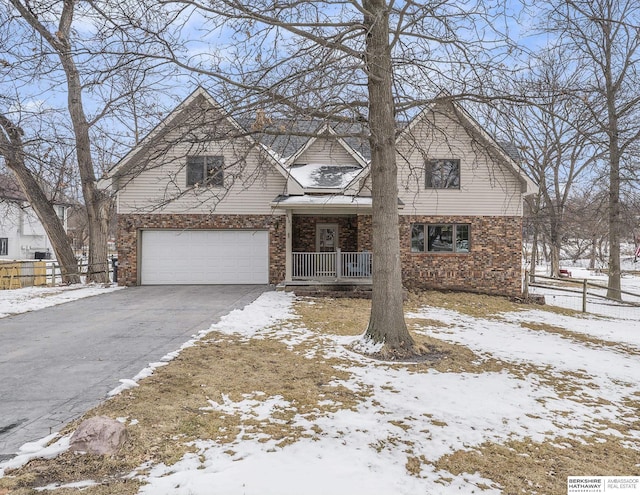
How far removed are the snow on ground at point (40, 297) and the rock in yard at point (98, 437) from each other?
7558 millimetres

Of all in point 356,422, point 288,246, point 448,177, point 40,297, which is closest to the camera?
point 356,422

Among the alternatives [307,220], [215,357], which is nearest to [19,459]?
[215,357]

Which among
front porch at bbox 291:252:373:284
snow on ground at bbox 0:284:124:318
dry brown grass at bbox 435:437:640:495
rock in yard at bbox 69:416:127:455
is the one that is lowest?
dry brown grass at bbox 435:437:640:495

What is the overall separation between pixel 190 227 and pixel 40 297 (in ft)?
16.2

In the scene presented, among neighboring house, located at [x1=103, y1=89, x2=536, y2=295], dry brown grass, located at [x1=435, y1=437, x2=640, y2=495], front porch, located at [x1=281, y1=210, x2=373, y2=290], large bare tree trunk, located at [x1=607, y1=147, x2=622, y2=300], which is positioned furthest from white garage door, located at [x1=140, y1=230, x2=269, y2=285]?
large bare tree trunk, located at [x1=607, y1=147, x2=622, y2=300]

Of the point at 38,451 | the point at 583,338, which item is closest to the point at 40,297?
the point at 38,451

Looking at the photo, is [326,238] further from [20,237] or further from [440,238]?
[20,237]

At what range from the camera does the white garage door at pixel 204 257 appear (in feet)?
48.7

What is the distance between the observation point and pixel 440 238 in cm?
1538

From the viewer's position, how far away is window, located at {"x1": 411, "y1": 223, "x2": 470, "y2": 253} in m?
15.3

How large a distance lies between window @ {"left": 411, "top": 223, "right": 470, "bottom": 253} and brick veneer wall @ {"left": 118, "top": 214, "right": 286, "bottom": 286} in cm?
492

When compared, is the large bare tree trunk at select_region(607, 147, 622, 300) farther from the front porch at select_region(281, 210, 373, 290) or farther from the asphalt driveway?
the asphalt driveway

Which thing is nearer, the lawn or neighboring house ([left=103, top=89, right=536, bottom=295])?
the lawn

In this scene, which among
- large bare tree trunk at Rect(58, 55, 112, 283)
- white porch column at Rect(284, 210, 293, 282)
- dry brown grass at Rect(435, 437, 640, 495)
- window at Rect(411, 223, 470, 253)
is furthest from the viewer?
large bare tree trunk at Rect(58, 55, 112, 283)
